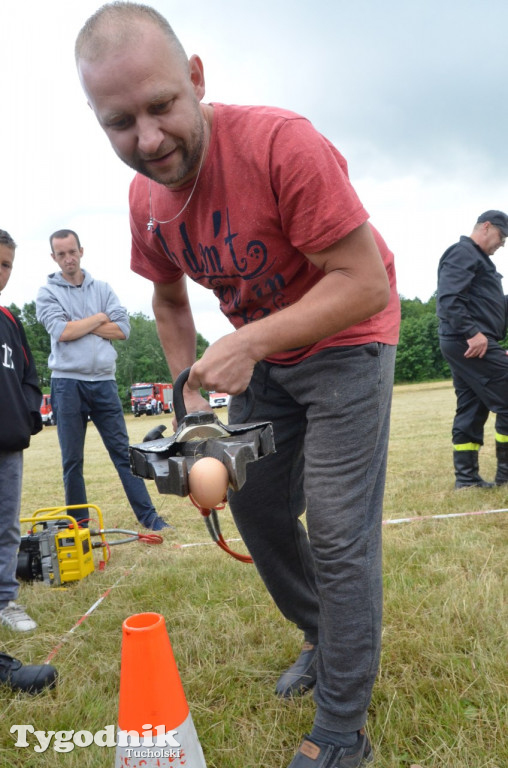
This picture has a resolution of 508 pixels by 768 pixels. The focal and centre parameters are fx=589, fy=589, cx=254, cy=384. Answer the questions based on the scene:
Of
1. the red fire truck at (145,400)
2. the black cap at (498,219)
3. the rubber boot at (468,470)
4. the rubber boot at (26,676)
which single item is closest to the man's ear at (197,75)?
the rubber boot at (26,676)

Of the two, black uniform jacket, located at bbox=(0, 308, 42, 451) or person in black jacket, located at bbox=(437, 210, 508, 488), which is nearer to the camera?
black uniform jacket, located at bbox=(0, 308, 42, 451)

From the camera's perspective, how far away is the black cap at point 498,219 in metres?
5.50

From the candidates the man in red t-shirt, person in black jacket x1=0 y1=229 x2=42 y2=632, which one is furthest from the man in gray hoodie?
the man in red t-shirt

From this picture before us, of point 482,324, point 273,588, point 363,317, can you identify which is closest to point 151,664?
point 273,588

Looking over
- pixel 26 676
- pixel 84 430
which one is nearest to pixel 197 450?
pixel 26 676

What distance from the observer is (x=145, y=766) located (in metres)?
1.58

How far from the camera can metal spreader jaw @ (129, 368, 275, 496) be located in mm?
1502

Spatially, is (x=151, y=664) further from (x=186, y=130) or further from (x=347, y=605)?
(x=186, y=130)

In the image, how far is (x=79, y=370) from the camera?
→ 502 centimetres

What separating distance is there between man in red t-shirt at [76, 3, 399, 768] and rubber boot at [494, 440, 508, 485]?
3.80 meters

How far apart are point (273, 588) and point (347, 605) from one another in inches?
21.5

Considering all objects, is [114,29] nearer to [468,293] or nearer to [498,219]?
[468,293]

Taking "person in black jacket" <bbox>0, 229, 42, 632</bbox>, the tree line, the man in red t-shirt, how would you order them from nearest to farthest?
1. the man in red t-shirt
2. "person in black jacket" <bbox>0, 229, 42, 632</bbox>
3. the tree line

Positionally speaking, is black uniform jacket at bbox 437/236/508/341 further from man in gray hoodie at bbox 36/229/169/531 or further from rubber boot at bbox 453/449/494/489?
man in gray hoodie at bbox 36/229/169/531
